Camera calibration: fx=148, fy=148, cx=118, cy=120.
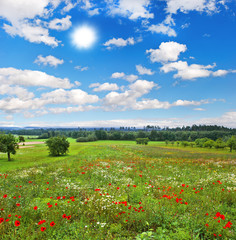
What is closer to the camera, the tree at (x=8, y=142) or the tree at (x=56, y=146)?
the tree at (x=8, y=142)

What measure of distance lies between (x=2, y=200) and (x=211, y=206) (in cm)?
997

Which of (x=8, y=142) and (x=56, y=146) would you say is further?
(x=56, y=146)

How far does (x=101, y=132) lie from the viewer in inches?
5546

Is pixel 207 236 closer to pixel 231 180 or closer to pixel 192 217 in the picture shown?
pixel 192 217

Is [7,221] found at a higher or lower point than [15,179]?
higher

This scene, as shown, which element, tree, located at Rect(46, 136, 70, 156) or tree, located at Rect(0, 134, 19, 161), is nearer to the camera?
tree, located at Rect(0, 134, 19, 161)

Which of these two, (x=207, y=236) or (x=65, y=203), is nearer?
(x=207, y=236)

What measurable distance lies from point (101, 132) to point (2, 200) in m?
134

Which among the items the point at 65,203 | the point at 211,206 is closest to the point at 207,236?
the point at 211,206

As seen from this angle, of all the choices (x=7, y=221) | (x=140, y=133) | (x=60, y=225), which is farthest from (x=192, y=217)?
(x=140, y=133)

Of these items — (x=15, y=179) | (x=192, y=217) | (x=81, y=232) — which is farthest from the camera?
(x=15, y=179)

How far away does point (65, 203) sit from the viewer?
697cm

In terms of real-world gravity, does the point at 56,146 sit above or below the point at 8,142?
below

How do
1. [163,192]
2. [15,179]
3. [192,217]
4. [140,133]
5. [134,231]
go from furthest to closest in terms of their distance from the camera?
[140,133] → [15,179] → [163,192] → [192,217] → [134,231]
